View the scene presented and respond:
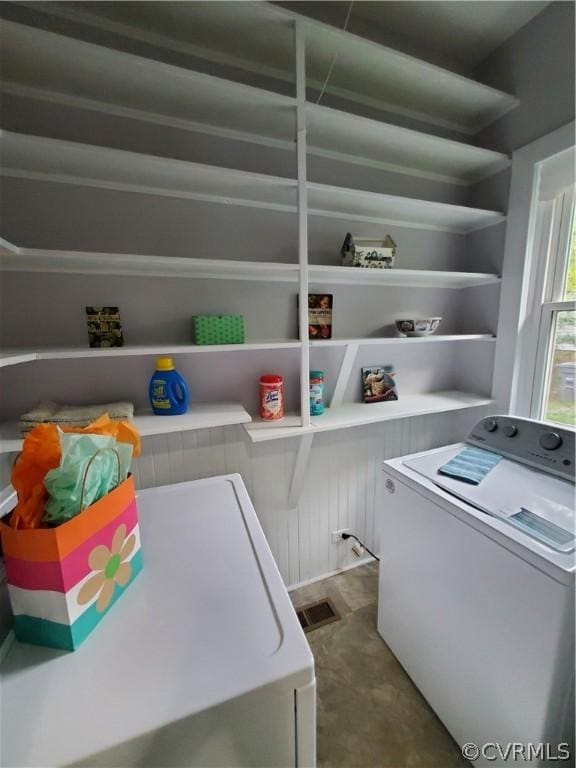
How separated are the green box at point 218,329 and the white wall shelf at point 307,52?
1015 mm

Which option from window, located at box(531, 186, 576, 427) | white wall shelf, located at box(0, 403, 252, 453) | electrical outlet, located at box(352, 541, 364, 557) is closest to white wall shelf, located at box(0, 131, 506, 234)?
window, located at box(531, 186, 576, 427)

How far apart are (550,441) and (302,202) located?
1296 millimetres

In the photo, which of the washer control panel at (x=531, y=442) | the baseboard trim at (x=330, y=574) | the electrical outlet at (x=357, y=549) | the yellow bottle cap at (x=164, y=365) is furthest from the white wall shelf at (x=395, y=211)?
the baseboard trim at (x=330, y=574)

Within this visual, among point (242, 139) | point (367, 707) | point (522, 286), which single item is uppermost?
point (242, 139)

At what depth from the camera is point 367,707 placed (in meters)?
1.23

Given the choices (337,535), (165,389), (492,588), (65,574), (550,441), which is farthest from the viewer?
(337,535)

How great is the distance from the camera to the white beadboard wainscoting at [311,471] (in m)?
1.41

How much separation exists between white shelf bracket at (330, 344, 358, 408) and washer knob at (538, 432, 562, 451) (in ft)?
2.66

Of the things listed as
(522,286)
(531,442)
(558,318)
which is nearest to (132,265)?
(531,442)

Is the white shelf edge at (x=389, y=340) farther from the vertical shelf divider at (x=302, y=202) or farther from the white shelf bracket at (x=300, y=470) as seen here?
the white shelf bracket at (x=300, y=470)

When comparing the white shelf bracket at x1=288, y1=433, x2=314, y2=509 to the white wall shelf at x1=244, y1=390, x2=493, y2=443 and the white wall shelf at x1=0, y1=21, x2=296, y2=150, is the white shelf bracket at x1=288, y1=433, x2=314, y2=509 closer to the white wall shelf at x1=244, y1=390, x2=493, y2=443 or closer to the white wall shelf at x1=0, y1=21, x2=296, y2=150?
the white wall shelf at x1=244, y1=390, x2=493, y2=443

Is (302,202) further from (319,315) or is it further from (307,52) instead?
(307,52)

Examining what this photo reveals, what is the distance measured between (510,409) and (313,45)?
1.88 metres

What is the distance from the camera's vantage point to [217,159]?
4.31 feet
